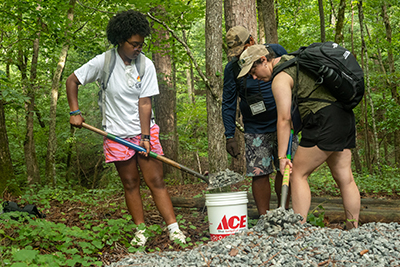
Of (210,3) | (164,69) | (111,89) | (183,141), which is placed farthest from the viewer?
(183,141)

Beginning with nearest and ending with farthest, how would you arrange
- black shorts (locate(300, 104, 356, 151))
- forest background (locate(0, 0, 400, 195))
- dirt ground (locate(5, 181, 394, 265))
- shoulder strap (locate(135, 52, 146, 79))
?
black shorts (locate(300, 104, 356, 151)), dirt ground (locate(5, 181, 394, 265)), shoulder strap (locate(135, 52, 146, 79)), forest background (locate(0, 0, 400, 195))

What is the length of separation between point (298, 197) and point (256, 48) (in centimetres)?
147

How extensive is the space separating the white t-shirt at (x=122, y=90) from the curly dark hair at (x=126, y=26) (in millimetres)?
230

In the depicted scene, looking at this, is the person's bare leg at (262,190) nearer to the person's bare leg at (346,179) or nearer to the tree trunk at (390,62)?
the person's bare leg at (346,179)

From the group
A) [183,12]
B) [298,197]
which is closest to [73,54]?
[183,12]

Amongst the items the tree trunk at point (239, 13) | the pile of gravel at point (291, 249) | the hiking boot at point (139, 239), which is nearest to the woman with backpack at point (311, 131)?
the pile of gravel at point (291, 249)

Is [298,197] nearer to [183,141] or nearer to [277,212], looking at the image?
[277,212]

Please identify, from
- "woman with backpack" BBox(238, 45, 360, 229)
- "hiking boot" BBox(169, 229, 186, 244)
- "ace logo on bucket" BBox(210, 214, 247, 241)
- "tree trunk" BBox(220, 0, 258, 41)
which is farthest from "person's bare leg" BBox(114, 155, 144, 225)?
"tree trunk" BBox(220, 0, 258, 41)

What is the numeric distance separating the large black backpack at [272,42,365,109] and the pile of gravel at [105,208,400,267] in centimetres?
113

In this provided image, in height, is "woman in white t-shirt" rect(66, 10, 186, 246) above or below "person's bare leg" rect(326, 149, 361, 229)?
above

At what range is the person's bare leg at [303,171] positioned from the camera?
2965 millimetres

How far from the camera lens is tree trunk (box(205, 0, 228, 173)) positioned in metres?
4.27

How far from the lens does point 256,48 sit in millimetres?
3164

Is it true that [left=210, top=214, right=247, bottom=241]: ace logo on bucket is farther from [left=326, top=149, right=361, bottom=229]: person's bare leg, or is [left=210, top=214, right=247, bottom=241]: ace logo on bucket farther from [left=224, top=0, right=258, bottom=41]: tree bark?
[left=224, top=0, right=258, bottom=41]: tree bark
